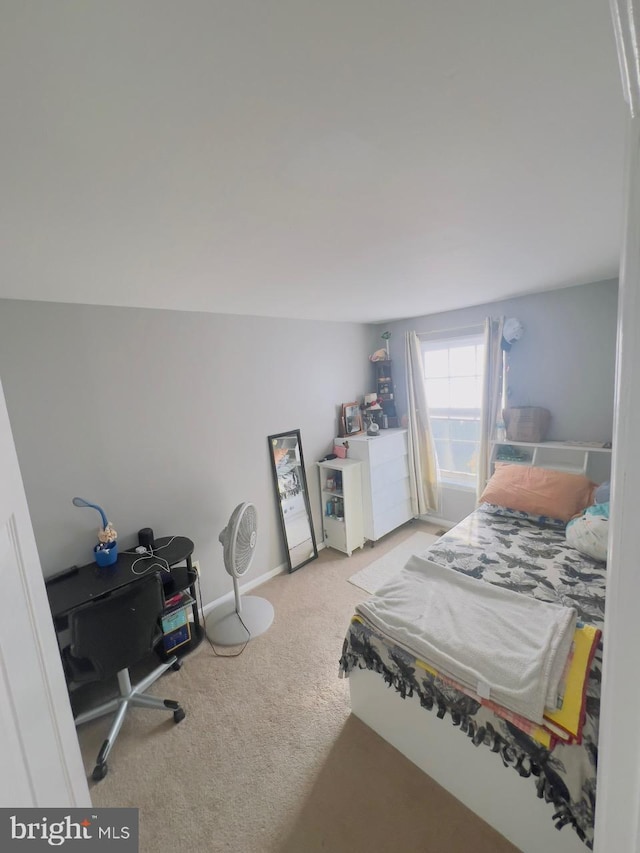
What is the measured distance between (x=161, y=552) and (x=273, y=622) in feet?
3.18

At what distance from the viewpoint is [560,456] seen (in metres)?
2.76

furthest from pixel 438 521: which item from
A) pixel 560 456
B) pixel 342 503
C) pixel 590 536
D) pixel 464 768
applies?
pixel 464 768

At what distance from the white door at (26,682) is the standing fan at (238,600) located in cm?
140

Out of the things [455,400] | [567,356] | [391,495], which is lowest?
[391,495]

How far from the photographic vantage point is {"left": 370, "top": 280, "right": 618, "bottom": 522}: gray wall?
254 cm

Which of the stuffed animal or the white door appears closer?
the white door

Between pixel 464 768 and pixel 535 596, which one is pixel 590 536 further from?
pixel 464 768

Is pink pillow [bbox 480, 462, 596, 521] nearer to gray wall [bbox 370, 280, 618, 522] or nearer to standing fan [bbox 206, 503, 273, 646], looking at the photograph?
gray wall [bbox 370, 280, 618, 522]

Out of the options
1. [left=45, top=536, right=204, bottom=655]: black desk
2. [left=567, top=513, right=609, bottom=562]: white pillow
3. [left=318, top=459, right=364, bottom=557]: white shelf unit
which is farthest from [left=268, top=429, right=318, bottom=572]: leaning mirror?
[left=567, top=513, right=609, bottom=562]: white pillow

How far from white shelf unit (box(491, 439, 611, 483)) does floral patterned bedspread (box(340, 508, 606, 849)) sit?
64 centimetres

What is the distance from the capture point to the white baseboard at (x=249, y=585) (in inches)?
101

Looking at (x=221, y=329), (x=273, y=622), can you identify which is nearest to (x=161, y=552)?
(x=273, y=622)

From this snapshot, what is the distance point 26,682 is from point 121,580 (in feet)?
4.57

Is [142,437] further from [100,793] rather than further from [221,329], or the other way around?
[100,793]
